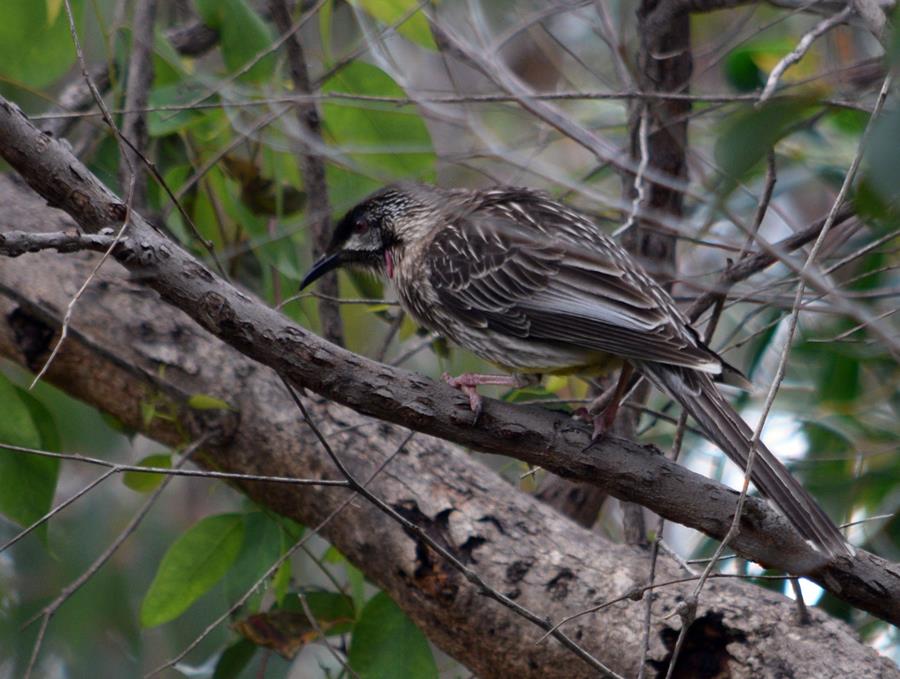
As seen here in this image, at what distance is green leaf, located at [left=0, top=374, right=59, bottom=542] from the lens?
377cm

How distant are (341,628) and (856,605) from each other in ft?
6.89

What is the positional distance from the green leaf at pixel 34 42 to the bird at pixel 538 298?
1.35 meters

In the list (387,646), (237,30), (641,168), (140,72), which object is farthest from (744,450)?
(140,72)

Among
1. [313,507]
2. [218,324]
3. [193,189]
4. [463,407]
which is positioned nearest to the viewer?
[218,324]

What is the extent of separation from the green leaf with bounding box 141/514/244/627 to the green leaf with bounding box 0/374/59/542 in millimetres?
497

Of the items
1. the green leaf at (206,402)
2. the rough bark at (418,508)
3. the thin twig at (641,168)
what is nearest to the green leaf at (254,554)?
the rough bark at (418,508)

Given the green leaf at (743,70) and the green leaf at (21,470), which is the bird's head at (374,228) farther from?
the green leaf at (743,70)

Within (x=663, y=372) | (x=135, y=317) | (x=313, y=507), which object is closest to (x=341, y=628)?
(x=313, y=507)

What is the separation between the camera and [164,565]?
4098mm

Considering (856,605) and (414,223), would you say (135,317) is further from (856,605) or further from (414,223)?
(856,605)

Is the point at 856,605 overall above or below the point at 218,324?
above

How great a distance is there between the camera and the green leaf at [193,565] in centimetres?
402

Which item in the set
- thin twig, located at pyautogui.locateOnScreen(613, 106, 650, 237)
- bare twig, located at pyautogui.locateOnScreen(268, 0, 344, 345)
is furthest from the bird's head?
thin twig, located at pyautogui.locateOnScreen(613, 106, 650, 237)

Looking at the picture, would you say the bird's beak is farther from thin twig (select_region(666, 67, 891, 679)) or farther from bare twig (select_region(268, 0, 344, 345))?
thin twig (select_region(666, 67, 891, 679))
